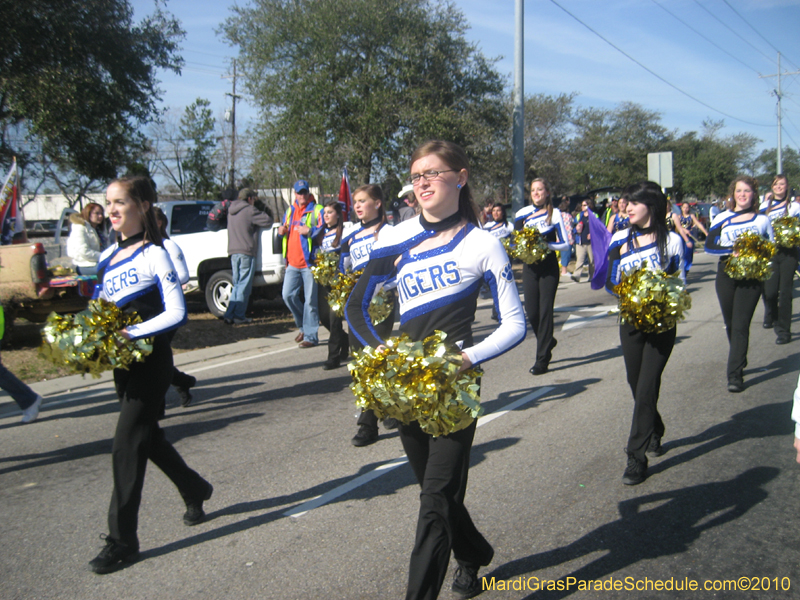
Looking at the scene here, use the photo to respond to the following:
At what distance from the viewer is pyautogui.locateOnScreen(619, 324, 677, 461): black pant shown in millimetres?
4555

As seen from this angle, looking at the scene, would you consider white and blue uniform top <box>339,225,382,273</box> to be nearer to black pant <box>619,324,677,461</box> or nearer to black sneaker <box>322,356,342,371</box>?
black sneaker <box>322,356,342,371</box>

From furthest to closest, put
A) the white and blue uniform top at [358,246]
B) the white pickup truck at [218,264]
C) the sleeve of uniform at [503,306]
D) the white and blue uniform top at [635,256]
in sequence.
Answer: the white pickup truck at [218,264], the white and blue uniform top at [358,246], the white and blue uniform top at [635,256], the sleeve of uniform at [503,306]

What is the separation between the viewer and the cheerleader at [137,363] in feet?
11.6

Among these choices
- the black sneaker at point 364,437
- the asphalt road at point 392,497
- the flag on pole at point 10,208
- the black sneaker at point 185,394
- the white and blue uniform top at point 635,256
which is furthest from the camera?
the flag on pole at point 10,208

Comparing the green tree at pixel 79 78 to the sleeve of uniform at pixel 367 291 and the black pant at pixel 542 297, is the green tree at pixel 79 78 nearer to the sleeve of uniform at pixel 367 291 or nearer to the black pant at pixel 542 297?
the black pant at pixel 542 297

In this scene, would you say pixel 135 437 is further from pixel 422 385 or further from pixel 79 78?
pixel 79 78

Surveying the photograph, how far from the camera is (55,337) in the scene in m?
3.72

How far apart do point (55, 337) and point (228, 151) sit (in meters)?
47.3

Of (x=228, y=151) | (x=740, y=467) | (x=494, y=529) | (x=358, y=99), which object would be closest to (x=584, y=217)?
(x=358, y=99)

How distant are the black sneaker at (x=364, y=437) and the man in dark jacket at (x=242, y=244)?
6.53m

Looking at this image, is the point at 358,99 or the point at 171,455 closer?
the point at 171,455

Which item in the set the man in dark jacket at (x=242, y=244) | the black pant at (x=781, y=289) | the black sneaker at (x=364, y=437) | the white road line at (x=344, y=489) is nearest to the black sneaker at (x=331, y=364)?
the black sneaker at (x=364, y=437)

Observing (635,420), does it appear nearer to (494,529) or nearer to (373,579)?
(494,529)

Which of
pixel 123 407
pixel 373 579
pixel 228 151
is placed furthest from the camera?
pixel 228 151
